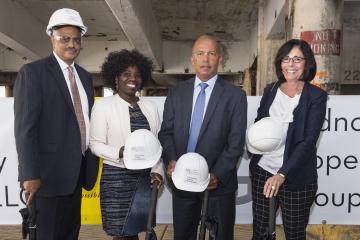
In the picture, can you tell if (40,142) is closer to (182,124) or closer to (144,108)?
(144,108)

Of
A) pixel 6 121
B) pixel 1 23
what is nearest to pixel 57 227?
pixel 6 121

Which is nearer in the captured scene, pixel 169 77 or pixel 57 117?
pixel 57 117

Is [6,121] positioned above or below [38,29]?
below

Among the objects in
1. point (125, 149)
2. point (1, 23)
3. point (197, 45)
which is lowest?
point (125, 149)

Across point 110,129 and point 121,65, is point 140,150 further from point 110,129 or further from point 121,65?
point 121,65

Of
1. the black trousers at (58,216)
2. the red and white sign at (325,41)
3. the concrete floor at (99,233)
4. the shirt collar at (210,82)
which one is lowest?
the concrete floor at (99,233)

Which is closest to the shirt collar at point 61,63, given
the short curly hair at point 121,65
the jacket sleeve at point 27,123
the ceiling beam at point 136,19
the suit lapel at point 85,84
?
the suit lapel at point 85,84

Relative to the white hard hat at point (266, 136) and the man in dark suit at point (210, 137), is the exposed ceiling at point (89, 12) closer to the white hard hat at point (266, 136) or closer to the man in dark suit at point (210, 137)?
the man in dark suit at point (210, 137)

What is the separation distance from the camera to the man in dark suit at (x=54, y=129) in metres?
2.32

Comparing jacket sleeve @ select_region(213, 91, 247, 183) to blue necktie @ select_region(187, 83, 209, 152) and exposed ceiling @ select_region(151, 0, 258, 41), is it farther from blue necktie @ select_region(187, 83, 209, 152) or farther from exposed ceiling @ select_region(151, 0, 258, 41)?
exposed ceiling @ select_region(151, 0, 258, 41)

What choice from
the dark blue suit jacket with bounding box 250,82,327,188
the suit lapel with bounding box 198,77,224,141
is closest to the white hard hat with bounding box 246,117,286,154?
the dark blue suit jacket with bounding box 250,82,327,188

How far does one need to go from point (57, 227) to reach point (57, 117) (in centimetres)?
77

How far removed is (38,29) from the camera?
449 inches

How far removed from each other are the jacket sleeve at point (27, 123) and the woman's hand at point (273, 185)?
151 centimetres
